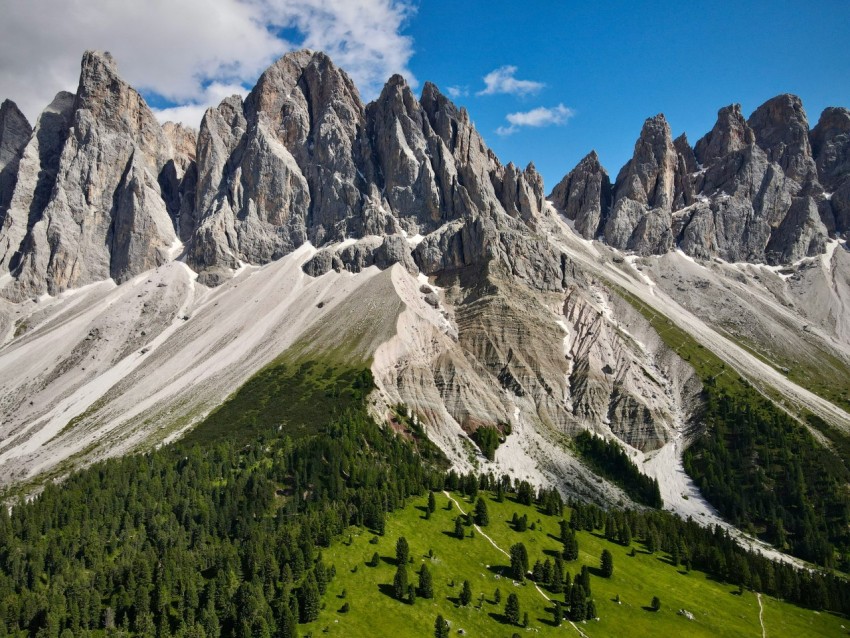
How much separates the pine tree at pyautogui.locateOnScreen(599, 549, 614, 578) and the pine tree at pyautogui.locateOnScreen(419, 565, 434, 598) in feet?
105

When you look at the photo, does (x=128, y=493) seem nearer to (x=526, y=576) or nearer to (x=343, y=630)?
(x=343, y=630)

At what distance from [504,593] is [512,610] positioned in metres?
6.96

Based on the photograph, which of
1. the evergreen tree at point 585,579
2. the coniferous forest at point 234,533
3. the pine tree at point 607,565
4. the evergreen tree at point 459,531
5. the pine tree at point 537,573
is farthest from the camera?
the evergreen tree at point 459,531

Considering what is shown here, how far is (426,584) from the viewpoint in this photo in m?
96.1

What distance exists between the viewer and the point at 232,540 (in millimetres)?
113625

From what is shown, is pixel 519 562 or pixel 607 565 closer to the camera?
pixel 519 562

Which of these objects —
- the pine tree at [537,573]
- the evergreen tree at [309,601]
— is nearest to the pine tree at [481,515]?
the pine tree at [537,573]

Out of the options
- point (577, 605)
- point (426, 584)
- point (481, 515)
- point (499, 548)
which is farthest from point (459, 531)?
point (577, 605)

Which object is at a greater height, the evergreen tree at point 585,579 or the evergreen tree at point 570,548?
the evergreen tree at point 570,548

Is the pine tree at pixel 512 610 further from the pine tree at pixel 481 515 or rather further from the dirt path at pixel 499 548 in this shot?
→ the pine tree at pixel 481 515

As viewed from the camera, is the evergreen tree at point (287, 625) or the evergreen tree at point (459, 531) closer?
the evergreen tree at point (287, 625)

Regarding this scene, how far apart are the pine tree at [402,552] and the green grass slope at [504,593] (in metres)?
1.07

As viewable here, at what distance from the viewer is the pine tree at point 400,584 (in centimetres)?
9431

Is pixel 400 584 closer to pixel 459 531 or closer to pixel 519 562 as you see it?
pixel 519 562
